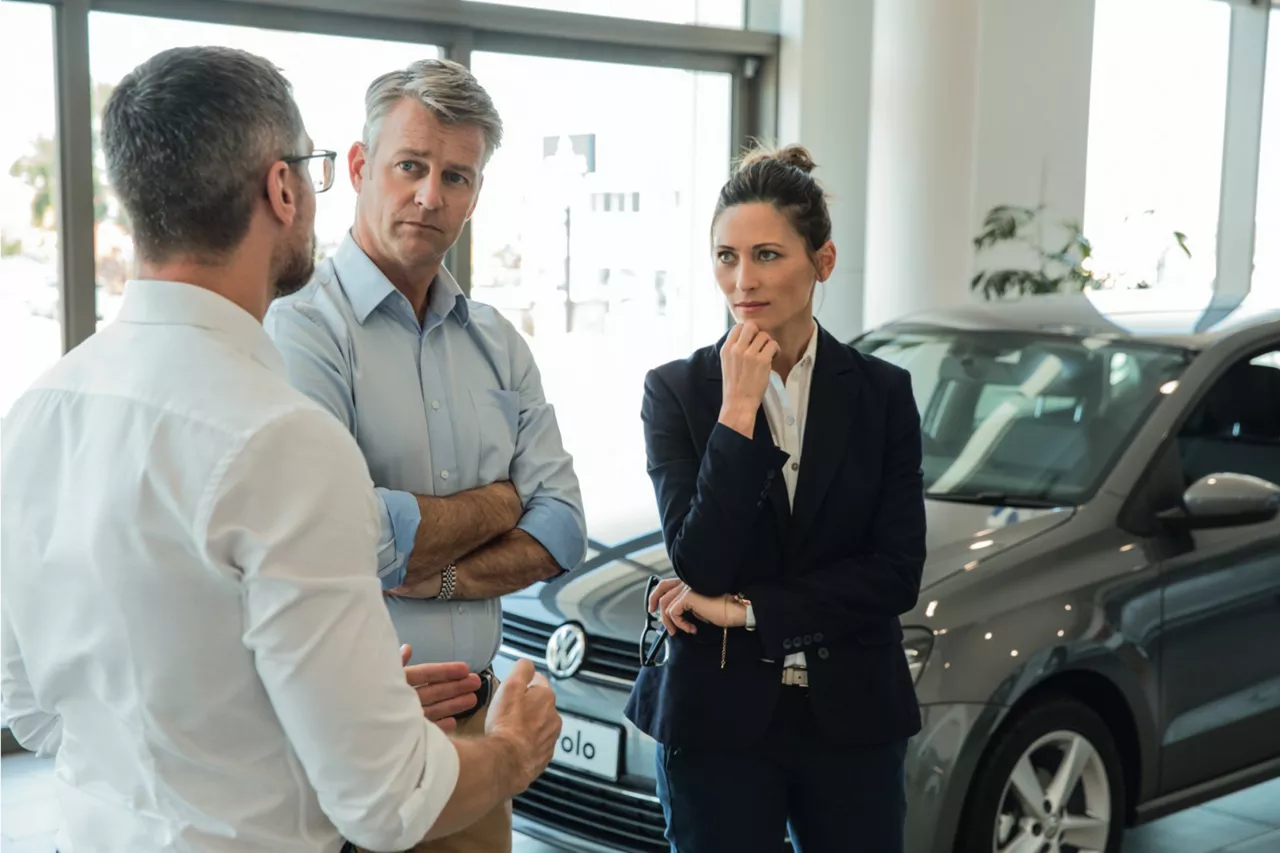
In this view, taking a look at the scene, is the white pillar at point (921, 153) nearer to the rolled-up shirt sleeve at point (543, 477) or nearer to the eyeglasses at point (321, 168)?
the rolled-up shirt sleeve at point (543, 477)

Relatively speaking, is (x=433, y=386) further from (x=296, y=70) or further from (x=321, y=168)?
(x=296, y=70)

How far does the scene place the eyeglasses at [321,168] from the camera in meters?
1.40

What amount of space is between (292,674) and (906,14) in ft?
19.0

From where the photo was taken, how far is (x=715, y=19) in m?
6.94

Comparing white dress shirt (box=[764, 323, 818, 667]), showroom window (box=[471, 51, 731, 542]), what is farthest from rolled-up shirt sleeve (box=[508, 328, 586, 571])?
showroom window (box=[471, 51, 731, 542])

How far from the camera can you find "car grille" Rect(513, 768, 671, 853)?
9.90 ft

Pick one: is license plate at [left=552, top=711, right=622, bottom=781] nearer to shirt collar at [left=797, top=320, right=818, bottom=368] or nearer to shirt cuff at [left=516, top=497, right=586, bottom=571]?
shirt cuff at [left=516, top=497, right=586, bottom=571]

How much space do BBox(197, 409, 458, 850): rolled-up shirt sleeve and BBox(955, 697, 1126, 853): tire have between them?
1.90 meters

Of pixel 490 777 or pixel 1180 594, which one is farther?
pixel 1180 594

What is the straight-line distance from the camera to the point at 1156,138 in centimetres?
919

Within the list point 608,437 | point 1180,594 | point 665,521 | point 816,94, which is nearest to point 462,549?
point 665,521

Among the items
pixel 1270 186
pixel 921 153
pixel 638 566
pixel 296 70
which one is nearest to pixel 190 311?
pixel 638 566

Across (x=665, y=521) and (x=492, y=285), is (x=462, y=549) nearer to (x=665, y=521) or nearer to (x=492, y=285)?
(x=665, y=521)

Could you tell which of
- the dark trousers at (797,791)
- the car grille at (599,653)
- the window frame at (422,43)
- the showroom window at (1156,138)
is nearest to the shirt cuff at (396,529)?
the dark trousers at (797,791)
